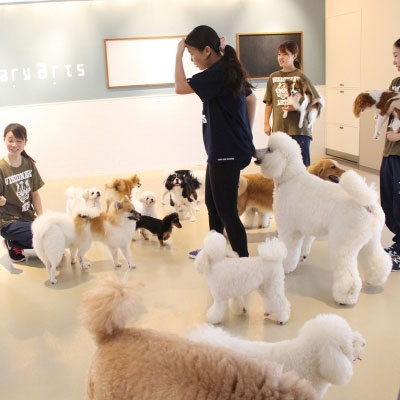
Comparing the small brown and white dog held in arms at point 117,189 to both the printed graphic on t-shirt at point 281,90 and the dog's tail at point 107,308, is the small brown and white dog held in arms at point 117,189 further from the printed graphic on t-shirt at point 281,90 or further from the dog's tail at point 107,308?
the dog's tail at point 107,308

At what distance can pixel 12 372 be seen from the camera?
2.29 metres

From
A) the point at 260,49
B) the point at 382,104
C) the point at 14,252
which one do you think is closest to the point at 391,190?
the point at 382,104

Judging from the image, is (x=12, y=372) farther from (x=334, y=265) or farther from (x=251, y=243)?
(x=251, y=243)

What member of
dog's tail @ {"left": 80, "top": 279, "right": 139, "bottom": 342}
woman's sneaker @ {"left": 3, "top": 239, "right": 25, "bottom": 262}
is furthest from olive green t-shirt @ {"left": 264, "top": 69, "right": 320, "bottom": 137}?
dog's tail @ {"left": 80, "top": 279, "right": 139, "bottom": 342}

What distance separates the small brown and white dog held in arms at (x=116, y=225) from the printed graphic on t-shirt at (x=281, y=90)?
1.61 metres

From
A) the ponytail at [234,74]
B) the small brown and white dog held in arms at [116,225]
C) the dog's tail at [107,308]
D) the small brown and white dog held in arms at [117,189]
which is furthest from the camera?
the small brown and white dog held in arms at [117,189]

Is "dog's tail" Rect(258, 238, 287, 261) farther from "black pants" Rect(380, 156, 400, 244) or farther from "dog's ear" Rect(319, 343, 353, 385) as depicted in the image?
"black pants" Rect(380, 156, 400, 244)

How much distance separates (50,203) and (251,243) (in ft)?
8.91

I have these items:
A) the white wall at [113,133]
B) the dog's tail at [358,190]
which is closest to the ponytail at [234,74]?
the dog's tail at [358,190]

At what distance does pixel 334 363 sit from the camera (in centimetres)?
159

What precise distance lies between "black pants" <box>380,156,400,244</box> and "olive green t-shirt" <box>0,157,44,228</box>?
2.60m

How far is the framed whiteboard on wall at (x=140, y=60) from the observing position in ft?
23.0

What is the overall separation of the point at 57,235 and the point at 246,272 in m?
1.46

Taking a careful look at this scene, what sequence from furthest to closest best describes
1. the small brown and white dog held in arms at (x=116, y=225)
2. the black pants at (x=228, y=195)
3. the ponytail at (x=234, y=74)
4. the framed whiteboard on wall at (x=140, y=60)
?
the framed whiteboard on wall at (x=140, y=60) < the small brown and white dog held in arms at (x=116, y=225) < the black pants at (x=228, y=195) < the ponytail at (x=234, y=74)
